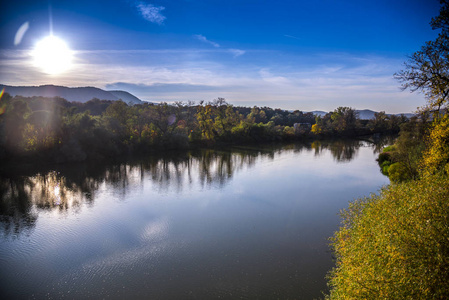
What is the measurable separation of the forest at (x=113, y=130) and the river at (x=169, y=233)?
5.58 metres

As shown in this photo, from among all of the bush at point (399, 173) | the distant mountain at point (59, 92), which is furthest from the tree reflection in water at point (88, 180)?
the distant mountain at point (59, 92)

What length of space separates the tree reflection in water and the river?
13 cm

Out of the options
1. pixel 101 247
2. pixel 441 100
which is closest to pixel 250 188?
pixel 101 247

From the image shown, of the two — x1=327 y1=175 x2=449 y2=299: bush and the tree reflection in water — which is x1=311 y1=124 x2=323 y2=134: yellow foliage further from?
x1=327 y1=175 x2=449 y2=299: bush

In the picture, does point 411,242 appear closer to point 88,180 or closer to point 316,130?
point 88,180

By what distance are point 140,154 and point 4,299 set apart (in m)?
35.7

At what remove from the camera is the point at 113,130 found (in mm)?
44219

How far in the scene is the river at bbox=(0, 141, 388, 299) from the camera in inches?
428

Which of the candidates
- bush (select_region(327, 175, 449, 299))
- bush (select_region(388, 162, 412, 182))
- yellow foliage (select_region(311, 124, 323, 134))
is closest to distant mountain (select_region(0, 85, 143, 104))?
yellow foliage (select_region(311, 124, 323, 134))

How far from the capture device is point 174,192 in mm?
24250

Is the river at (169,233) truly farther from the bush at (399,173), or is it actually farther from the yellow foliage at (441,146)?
the yellow foliage at (441,146)

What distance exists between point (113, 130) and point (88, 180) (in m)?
18.3

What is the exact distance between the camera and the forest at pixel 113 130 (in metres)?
33.2

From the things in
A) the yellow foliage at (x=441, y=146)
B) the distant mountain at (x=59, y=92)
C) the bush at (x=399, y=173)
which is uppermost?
the distant mountain at (x=59, y=92)
